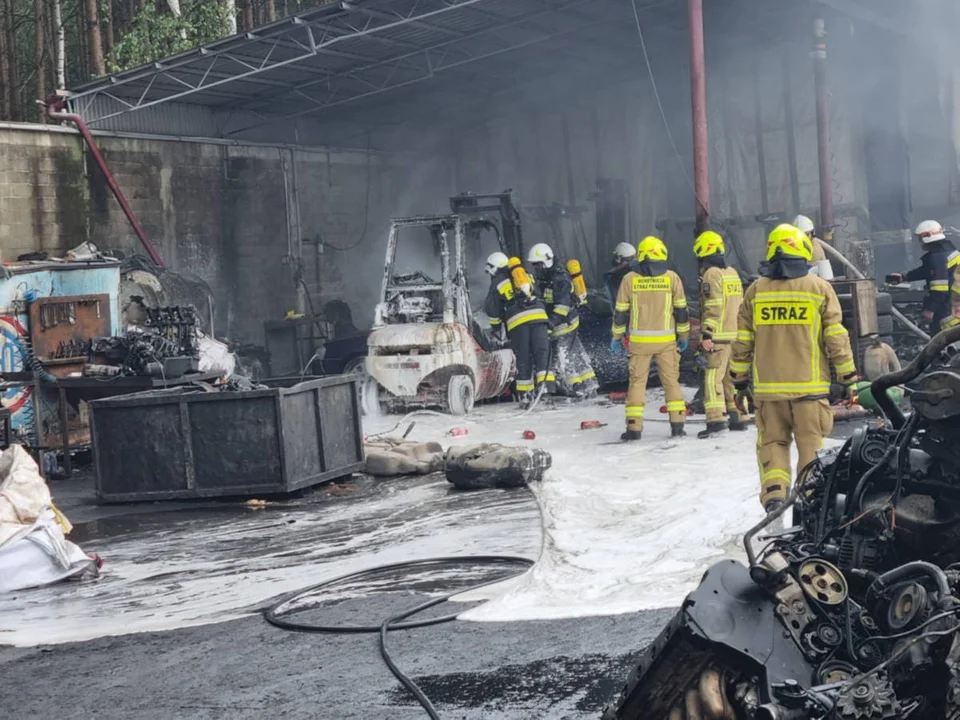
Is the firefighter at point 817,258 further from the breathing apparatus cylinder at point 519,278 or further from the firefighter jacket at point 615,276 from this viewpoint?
the breathing apparatus cylinder at point 519,278

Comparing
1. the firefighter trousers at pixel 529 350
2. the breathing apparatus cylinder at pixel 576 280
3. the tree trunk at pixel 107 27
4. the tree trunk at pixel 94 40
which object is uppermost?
the tree trunk at pixel 107 27

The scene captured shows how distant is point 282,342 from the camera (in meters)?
21.1

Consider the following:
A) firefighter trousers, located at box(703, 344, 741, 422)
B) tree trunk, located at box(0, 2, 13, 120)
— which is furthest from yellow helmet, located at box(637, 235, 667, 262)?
tree trunk, located at box(0, 2, 13, 120)

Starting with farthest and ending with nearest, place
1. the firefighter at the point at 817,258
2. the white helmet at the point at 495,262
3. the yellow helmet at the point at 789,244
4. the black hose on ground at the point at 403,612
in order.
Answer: the white helmet at the point at 495,262
the firefighter at the point at 817,258
the yellow helmet at the point at 789,244
the black hose on ground at the point at 403,612

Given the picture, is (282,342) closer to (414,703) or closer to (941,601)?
(414,703)

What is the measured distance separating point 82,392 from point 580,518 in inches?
278

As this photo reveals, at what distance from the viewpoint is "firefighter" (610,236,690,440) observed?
37.7ft

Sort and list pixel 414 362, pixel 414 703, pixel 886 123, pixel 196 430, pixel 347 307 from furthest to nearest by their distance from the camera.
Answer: pixel 347 307
pixel 886 123
pixel 414 362
pixel 196 430
pixel 414 703

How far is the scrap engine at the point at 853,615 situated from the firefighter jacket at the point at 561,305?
10.3 metres

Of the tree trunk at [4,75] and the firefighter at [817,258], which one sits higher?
the tree trunk at [4,75]

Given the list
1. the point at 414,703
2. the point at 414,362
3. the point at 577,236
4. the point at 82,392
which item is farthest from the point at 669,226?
the point at 414,703

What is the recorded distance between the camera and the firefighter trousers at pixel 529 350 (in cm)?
1418

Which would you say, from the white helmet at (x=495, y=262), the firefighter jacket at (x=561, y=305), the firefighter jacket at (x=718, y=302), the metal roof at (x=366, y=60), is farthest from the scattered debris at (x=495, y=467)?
the metal roof at (x=366, y=60)

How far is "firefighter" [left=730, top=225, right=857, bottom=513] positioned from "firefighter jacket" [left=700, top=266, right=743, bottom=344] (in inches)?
141
